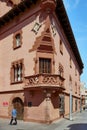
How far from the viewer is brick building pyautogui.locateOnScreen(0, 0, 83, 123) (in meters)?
24.8

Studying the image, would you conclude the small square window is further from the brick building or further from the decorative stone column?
the decorative stone column

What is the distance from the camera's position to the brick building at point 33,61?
81.2 feet

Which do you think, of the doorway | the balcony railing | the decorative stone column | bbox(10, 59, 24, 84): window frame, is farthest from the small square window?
the doorway

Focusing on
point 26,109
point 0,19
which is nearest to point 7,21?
point 0,19

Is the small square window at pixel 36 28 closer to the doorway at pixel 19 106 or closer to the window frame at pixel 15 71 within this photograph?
the window frame at pixel 15 71

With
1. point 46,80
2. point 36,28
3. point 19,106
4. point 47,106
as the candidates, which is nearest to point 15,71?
point 19,106

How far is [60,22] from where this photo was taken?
30703mm

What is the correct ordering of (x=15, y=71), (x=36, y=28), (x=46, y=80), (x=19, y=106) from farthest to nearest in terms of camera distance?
(x=15, y=71) < (x=19, y=106) < (x=36, y=28) < (x=46, y=80)

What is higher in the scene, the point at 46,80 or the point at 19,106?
the point at 46,80

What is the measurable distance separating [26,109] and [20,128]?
16.5 ft

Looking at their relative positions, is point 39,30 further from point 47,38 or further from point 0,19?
point 0,19

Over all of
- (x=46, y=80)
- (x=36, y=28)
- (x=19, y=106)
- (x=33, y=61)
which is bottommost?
(x=19, y=106)

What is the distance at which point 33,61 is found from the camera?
86.2 ft

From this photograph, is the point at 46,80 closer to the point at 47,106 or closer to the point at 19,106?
the point at 47,106
